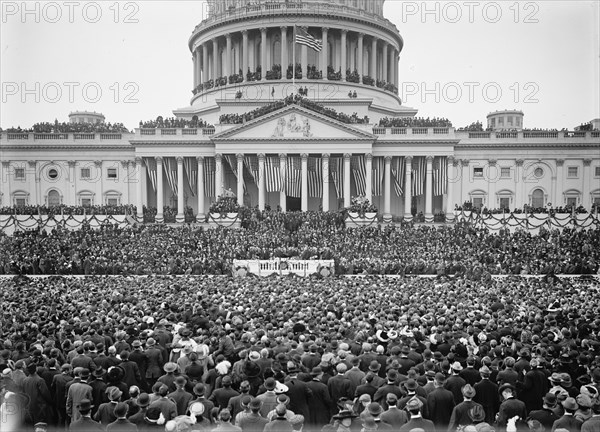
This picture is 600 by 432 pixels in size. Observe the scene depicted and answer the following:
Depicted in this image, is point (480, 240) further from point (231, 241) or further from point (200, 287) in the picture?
point (200, 287)

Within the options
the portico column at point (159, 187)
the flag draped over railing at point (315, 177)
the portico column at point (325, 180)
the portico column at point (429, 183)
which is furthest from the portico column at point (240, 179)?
the portico column at point (429, 183)

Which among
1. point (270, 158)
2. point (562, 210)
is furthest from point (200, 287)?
point (562, 210)

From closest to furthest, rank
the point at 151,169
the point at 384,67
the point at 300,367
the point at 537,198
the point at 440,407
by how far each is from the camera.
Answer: the point at 440,407, the point at 300,367, the point at 151,169, the point at 537,198, the point at 384,67

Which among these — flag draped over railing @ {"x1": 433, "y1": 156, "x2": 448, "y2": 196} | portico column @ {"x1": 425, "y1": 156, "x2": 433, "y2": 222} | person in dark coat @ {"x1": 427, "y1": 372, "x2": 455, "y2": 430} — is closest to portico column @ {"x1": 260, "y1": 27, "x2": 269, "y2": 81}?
portico column @ {"x1": 425, "y1": 156, "x2": 433, "y2": 222}

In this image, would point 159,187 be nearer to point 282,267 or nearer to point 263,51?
point 263,51

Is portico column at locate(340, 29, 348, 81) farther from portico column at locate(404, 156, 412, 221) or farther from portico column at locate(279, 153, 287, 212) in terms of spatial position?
portico column at locate(279, 153, 287, 212)

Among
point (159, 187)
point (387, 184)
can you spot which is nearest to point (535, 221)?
point (387, 184)
